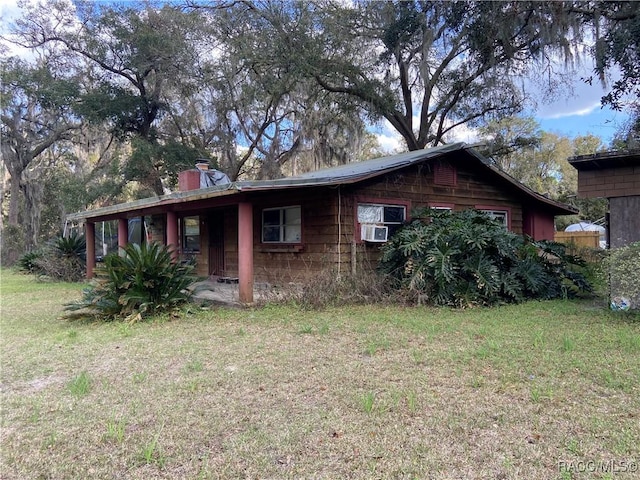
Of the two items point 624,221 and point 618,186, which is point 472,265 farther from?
point 618,186

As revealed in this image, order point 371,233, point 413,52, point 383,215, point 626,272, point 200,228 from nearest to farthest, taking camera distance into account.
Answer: point 626,272 < point 371,233 < point 383,215 < point 200,228 < point 413,52

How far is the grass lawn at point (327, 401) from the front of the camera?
2686 millimetres

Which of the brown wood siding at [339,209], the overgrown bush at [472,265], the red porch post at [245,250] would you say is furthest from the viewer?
the brown wood siding at [339,209]

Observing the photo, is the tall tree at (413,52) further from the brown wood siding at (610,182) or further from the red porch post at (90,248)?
the red porch post at (90,248)

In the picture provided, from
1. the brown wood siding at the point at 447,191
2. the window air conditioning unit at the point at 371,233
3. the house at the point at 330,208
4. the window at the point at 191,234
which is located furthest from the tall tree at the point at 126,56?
the window air conditioning unit at the point at 371,233

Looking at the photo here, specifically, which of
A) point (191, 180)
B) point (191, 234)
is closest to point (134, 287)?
point (191, 180)

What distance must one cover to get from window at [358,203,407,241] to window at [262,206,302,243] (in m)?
1.49

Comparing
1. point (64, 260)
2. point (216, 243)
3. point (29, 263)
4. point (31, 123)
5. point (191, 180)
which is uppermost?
point (31, 123)

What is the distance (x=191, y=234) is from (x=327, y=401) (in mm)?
11900

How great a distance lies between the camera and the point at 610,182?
7238 millimetres

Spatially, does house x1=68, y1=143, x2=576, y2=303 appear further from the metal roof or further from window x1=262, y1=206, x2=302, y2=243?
the metal roof

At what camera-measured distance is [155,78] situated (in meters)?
20.2

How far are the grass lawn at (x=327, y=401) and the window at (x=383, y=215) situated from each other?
3.83m

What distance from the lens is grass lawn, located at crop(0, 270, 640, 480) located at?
8.81ft
